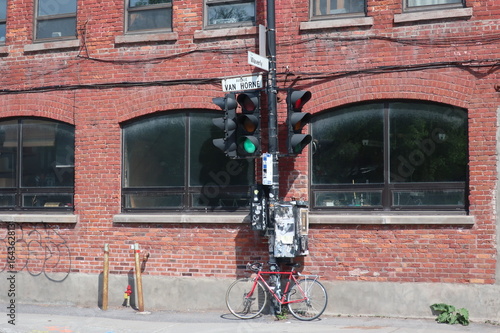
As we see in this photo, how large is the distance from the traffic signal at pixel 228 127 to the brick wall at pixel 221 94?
4.04 feet

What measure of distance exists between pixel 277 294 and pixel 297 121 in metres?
2.79

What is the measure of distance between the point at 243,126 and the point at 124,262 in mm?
3615

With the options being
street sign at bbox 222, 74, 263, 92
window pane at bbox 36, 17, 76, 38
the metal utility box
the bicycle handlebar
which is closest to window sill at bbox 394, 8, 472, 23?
A: street sign at bbox 222, 74, 263, 92

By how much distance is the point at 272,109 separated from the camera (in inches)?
428

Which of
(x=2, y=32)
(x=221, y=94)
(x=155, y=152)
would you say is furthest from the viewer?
(x=2, y=32)

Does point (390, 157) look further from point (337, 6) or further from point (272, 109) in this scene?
point (337, 6)

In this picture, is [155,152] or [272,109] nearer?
[272,109]

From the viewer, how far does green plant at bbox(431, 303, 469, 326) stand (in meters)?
10.2

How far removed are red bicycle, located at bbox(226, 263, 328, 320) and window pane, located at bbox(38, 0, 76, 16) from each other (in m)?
6.17

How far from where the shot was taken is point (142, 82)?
482 inches

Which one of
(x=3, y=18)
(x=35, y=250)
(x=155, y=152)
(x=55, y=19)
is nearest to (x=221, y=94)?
(x=155, y=152)

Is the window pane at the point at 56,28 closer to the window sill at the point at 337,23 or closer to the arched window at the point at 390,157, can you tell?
the window sill at the point at 337,23

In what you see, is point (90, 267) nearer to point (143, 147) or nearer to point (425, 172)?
point (143, 147)

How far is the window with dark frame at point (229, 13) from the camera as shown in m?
12.0
